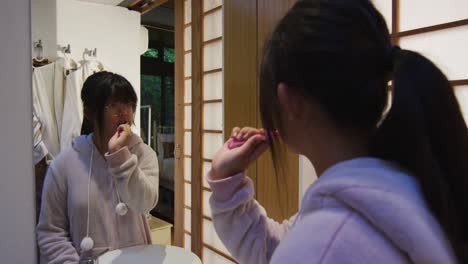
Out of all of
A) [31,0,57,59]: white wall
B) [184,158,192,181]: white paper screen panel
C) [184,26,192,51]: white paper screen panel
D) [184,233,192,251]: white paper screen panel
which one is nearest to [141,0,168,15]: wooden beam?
[184,26,192,51]: white paper screen panel

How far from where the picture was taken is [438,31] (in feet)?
2.45

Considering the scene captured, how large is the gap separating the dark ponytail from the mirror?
2.23ft

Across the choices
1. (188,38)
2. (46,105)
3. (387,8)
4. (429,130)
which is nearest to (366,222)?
(429,130)

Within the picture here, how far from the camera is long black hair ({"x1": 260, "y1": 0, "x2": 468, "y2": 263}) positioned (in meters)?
0.39

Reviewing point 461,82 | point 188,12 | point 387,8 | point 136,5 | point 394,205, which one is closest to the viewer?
point 394,205

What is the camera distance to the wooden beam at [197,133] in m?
1.08

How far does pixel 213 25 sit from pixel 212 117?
30cm

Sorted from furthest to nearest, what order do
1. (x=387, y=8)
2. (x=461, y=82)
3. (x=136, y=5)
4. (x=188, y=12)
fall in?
(x=188, y=12)
(x=136, y=5)
(x=387, y=8)
(x=461, y=82)

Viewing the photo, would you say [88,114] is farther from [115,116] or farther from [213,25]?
[213,25]

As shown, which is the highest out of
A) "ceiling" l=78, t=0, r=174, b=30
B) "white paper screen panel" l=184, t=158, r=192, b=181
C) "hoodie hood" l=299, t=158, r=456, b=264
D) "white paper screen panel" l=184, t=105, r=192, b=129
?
"ceiling" l=78, t=0, r=174, b=30

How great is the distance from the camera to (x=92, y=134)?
86cm

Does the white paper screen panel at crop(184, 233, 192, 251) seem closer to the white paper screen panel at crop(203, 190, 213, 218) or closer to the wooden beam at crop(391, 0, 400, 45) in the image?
the white paper screen panel at crop(203, 190, 213, 218)

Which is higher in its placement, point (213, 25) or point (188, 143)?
point (213, 25)

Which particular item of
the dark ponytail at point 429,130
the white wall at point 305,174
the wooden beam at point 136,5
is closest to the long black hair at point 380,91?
the dark ponytail at point 429,130
